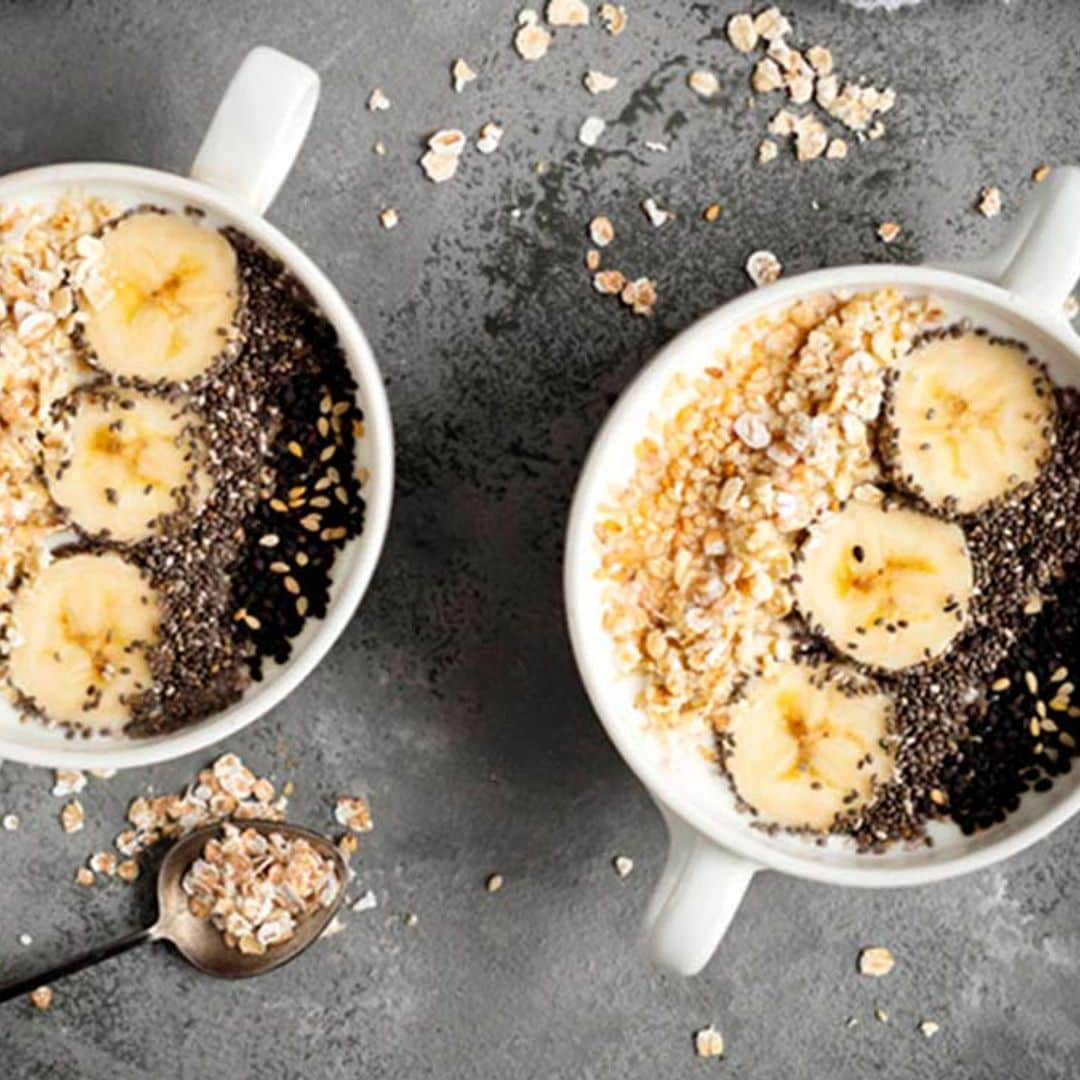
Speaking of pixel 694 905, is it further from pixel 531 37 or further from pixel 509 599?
pixel 531 37

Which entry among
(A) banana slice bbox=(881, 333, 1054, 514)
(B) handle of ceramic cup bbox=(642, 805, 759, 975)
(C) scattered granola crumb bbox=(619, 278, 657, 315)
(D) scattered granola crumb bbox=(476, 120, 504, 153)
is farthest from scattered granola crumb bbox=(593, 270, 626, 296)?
(B) handle of ceramic cup bbox=(642, 805, 759, 975)

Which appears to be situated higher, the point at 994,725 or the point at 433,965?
the point at 994,725

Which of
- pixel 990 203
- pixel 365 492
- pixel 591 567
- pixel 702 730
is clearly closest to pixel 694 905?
pixel 702 730

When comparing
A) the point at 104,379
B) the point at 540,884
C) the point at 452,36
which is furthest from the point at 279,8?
the point at 540,884

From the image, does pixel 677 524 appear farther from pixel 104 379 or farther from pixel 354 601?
pixel 104 379

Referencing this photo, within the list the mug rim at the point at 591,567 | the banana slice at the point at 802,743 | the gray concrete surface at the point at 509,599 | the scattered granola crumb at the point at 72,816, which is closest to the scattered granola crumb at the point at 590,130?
the gray concrete surface at the point at 509,599

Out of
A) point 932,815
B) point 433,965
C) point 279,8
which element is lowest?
point 433,965

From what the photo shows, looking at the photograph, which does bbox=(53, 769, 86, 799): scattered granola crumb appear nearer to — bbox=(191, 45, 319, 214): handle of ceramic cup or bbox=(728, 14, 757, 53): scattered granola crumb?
bbox=(191, 45, 319, 214): handle of ceramic cup
